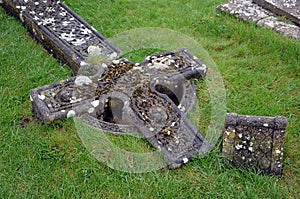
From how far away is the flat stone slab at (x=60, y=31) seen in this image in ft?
14.6

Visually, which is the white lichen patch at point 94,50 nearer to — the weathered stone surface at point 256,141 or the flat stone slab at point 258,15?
the weathered stone surface at point 256,141

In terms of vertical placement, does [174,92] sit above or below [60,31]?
below

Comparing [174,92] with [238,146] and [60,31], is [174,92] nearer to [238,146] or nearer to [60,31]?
[238,146]

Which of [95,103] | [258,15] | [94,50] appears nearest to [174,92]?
[95,103]

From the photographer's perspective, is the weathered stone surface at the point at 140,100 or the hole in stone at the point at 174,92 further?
the hole in stone at the point at 174,92

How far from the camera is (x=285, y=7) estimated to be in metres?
5.48

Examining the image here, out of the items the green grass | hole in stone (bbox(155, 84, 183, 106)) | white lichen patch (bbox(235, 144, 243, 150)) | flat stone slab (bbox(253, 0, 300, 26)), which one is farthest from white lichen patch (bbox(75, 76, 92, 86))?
flat stone slab (bbox(253, 0, 300, 26))

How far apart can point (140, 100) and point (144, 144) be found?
45 cm

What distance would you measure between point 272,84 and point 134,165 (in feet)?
6.21

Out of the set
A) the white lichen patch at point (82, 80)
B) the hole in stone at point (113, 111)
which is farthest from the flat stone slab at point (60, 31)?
the hole in stone at point (113, 111)

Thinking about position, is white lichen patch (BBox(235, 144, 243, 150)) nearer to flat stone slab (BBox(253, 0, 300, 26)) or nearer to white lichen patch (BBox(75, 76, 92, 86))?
white lichen patch (BBox(75, 76, 92, 86))

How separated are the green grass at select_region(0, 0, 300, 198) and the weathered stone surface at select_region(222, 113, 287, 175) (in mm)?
93

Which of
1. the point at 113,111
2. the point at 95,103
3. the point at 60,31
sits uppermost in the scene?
the point at 60,31

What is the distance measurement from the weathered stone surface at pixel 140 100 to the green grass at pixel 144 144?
13 cm
